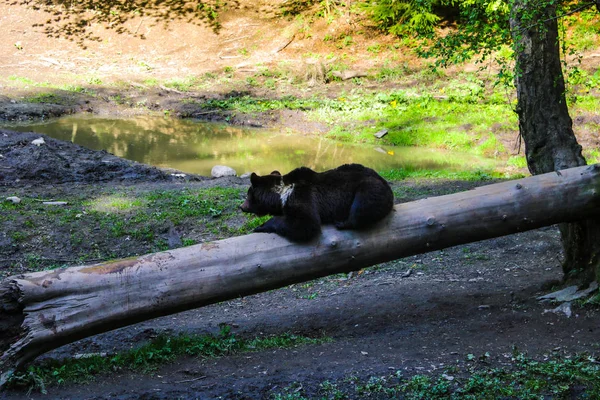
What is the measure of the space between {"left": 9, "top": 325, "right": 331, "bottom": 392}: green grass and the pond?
897cm

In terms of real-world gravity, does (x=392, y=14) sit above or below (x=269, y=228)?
above

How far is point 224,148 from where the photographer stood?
18.2 meters

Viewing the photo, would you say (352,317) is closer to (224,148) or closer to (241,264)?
(241,264)

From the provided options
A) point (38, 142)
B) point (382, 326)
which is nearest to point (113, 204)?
point (38, 142)

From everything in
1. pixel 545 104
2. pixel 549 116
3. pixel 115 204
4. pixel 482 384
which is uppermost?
pixel 545 104

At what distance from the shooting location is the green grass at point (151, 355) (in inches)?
232

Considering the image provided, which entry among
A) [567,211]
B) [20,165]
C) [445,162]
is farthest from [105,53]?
[567,211]

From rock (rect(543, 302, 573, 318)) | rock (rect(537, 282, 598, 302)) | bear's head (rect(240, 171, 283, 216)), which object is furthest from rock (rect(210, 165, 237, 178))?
rock (rect(543, 302, 573, 318))

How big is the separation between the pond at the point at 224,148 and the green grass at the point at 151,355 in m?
8.97

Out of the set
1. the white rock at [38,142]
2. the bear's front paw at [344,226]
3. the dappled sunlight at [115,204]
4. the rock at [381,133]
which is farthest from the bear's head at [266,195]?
the rock at [381,133]

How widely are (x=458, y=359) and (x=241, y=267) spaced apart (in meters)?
2.32

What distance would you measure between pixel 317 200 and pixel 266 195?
62 cm

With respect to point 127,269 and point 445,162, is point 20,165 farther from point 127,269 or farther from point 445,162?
point 445,162

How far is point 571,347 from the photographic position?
5.94m
